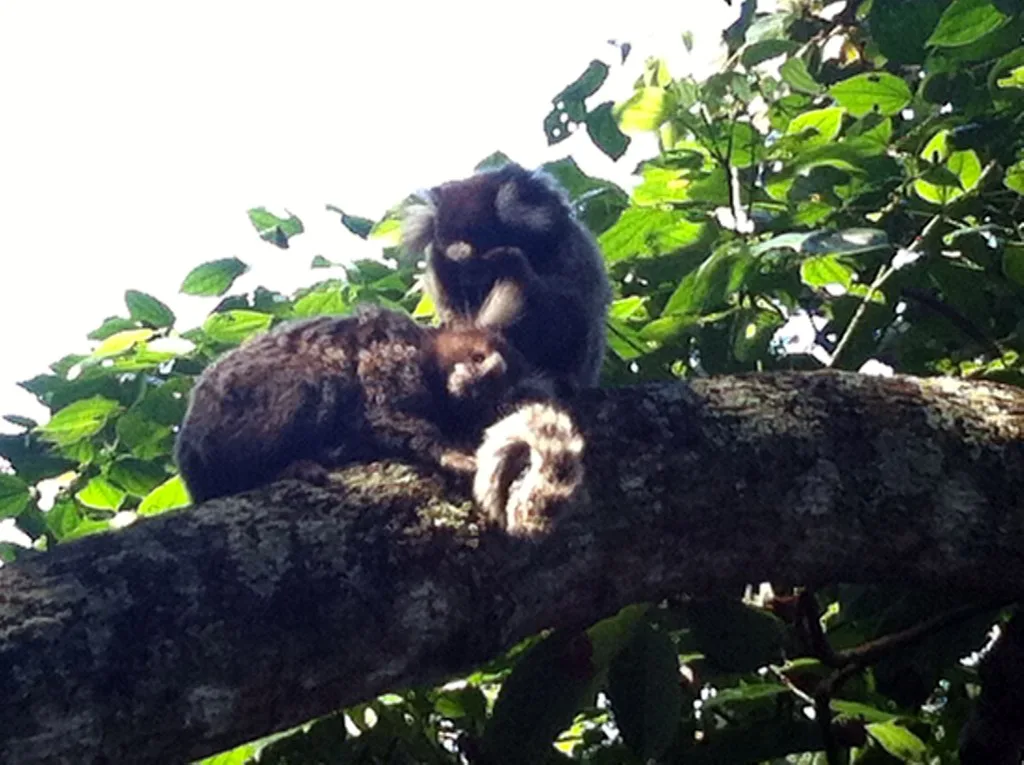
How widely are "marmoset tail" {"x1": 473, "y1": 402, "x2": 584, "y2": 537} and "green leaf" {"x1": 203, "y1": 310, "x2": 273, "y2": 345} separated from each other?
36.8 inches

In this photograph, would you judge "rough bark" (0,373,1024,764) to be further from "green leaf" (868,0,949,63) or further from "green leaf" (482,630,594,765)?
"green leaf" (868,0,949,63)

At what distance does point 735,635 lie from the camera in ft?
8.32

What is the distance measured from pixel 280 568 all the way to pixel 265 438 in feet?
2.83

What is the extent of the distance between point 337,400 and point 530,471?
812mm

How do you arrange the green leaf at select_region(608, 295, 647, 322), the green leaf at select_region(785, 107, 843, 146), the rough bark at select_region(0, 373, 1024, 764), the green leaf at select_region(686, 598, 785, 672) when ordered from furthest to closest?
the green leaf at select_region(608, 295, 647, 322)
the green leaf at select_region(785, 107, 843, 146)
the green leaf at select_region(686, 598, 785, 672)
the rough bark at select_region(0, 373, 1024, 764)

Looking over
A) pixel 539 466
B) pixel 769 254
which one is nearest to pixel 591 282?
pixel 769 254

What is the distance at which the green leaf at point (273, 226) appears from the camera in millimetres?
3439

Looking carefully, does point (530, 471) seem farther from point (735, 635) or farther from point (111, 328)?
point (111, 328)

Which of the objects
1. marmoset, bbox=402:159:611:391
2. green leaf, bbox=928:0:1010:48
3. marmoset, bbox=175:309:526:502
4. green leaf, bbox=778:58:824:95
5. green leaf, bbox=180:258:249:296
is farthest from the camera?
marmoset, bbox=402:159:611:391

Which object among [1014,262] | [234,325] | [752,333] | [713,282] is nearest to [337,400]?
[234,325]

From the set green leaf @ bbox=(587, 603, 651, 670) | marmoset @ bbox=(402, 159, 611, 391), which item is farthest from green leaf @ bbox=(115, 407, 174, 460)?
green leaf @ bbox=(587, 603, 651, 670)

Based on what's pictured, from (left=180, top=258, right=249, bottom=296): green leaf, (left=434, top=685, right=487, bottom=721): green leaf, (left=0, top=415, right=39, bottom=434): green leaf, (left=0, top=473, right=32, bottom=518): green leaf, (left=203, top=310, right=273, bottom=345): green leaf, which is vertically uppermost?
(left=180, top=258, right=249, bottom=296): green leaf

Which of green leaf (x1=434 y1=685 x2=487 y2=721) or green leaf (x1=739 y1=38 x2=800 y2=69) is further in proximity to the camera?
green leaf (x1=739 y1=38 x2=800 y2=69)

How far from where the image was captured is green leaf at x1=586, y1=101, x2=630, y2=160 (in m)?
3.50
